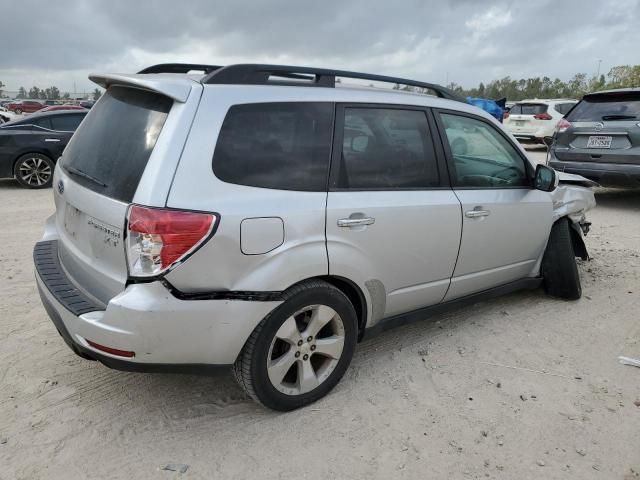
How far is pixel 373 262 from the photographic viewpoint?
291cm

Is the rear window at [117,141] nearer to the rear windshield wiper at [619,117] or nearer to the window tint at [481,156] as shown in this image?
the window tint at [481,156]

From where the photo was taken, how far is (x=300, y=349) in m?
2.72

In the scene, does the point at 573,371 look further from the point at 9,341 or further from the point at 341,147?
the point at 9,341

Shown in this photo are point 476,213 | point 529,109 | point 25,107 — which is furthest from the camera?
point 25,107

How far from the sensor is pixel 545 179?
382 centimetres

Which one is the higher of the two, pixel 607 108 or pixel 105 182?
pixel 607 108

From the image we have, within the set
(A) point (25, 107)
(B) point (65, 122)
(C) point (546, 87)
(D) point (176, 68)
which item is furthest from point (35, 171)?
(C) point (546, 87)

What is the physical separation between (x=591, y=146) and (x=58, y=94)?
A: 251 feet

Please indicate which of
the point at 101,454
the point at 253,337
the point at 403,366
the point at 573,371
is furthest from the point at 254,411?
the point at 573,371

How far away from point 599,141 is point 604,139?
0.07m

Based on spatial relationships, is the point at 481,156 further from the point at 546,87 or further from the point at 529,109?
the point at 546,87

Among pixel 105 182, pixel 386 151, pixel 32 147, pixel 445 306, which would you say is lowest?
pixel 445 306

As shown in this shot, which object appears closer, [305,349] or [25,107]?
[305,349]

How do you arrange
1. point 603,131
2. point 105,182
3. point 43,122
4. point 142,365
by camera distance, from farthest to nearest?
point 43,122, point 603,131, point 105,182, point 142,365
